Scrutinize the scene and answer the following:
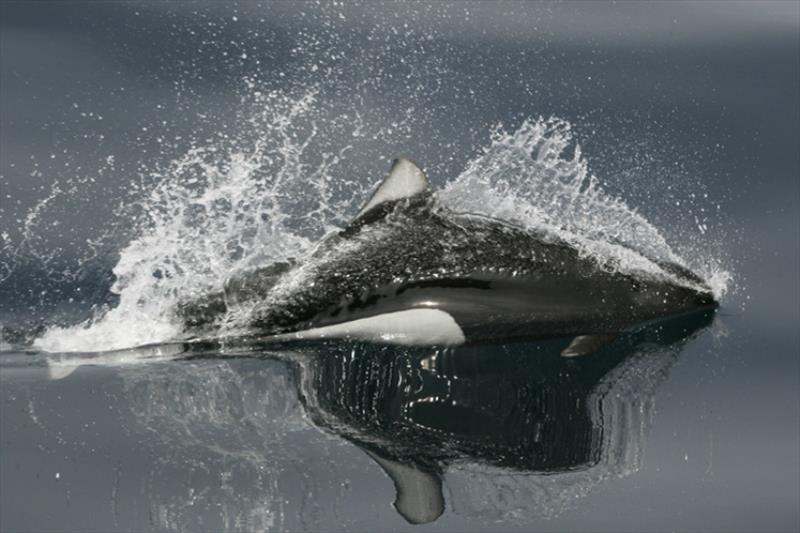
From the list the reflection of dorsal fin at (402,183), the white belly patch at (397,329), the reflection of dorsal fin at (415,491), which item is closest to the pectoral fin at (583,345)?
the white belly patch at (397,329)

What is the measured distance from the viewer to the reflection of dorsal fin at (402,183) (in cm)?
841

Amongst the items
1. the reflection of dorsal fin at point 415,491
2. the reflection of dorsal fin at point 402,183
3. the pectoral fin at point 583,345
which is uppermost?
the reflection of dorsal fin at point 402,183

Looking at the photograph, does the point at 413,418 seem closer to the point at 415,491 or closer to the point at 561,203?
the point at 415,491

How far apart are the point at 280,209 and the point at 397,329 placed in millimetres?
1784

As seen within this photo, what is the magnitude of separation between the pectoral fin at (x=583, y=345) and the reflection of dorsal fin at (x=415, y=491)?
61.0 inches

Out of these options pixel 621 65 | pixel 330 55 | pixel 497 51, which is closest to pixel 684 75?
pixel 621 65

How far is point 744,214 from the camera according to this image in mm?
10367

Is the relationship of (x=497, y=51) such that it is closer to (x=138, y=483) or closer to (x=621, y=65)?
(x=621, y=65)

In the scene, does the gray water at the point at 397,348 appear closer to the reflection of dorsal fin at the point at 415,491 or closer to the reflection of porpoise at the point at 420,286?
the reflection of dorsal fin at the point at 415,491

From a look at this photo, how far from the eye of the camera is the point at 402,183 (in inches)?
332

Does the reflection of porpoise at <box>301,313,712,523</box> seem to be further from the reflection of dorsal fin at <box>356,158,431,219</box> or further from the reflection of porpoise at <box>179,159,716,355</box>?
the reflection of dorsal fin at <box>356,158,431,219</box>

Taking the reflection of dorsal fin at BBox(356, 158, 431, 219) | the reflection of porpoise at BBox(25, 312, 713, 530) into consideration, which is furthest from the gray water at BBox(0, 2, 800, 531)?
the reflection of dorsal fin at BBox(356, 158, 431, 219)

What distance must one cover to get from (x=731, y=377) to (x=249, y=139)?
3969mm

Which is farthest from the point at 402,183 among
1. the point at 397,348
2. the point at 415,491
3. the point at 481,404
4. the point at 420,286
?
the point at 415,491
